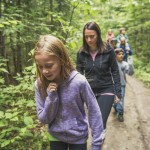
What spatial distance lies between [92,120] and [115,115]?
5.01 m

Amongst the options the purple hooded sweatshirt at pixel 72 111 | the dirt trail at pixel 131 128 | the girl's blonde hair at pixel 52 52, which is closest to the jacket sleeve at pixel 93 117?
the purple hooded sweatshirt at pixel 72 111

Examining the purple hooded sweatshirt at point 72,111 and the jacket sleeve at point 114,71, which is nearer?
the purple hooded sweatshirt at point 72,111

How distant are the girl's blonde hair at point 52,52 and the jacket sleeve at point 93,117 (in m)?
0.22

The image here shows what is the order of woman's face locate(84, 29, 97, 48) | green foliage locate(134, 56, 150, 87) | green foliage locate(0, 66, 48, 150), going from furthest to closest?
green foliage locate(134, 56, 150, 87) → green foliage locate(0, 66, 48, 150) → woman's face locate(84, 29, 97, 48)

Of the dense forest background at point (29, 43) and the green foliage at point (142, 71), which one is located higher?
the dense forest background at point (29, 43)

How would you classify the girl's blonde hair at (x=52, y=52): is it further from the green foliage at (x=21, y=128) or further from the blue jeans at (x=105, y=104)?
the green foliage at (x=21, y=128)

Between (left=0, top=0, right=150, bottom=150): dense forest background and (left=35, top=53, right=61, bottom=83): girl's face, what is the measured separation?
2.11 metres

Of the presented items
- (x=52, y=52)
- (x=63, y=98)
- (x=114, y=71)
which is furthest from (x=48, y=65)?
(x=114, y=71)

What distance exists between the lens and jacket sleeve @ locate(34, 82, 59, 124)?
2.39 metres

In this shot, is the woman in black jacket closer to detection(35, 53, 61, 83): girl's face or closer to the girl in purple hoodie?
the girl in purple hoodie

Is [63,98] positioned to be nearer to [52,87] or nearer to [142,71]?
[52,87]

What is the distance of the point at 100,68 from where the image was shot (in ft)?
14.0

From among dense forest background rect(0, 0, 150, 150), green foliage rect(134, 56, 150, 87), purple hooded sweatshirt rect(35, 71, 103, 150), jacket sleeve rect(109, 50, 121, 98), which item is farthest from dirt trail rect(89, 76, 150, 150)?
green foliage rect(134, 56, 150, 87)

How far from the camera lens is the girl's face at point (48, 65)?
2.22 metres
